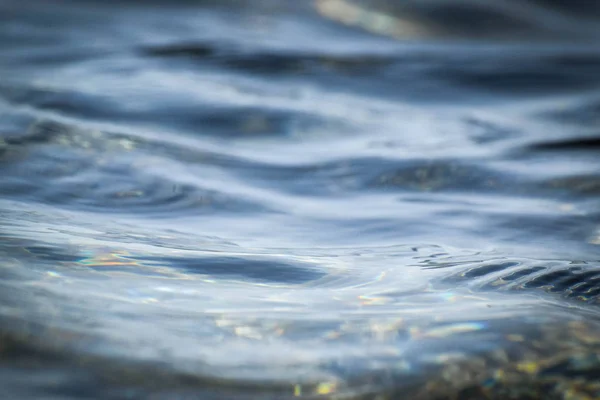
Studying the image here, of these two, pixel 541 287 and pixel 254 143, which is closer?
pixel 541 287

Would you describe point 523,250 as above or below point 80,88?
below

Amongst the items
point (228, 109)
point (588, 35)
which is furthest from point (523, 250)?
point (588, 35)

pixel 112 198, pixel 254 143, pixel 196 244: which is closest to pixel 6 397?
pixel 196 244

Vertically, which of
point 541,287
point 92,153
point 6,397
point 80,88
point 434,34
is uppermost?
point 434,34

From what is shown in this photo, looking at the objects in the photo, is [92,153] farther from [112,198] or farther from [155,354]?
[155,354]

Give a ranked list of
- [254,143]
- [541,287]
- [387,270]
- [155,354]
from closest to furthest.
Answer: [155,354]
[541,287]
[387,270]
[254,143]

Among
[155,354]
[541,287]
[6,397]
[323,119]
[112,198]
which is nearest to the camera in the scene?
[6,397]
